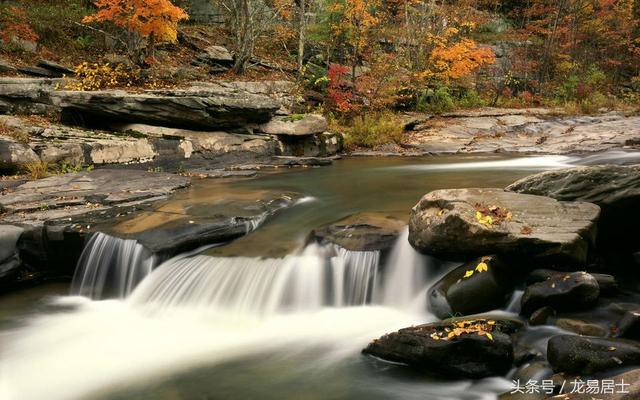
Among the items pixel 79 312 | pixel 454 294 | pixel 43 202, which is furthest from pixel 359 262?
pixel 43 202

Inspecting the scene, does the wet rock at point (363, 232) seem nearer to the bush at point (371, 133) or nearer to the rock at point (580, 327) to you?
the rock at point (580, 327)

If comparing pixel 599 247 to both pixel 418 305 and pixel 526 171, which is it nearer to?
pixel 418 305

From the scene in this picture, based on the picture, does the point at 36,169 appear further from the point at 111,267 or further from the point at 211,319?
the point at 211,319

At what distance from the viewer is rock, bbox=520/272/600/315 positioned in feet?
14.8

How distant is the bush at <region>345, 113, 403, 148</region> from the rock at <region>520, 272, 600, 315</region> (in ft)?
38.3

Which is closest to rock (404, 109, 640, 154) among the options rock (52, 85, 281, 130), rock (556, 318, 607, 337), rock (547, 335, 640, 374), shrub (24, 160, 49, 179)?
rock (52, 85, 281, 130)

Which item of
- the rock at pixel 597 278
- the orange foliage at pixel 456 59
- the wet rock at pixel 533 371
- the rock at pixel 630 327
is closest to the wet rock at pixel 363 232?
the rock at pixel 597 278

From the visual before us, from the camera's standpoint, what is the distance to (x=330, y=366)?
4.71 m

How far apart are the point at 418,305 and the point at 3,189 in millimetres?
7491

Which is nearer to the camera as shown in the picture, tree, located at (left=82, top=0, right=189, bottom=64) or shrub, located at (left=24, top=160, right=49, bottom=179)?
shrub, located at (left=24, top=160, right=49, bottom=179)

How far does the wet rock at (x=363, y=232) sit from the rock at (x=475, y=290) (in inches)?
43.9

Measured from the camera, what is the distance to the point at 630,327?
3.98 meters

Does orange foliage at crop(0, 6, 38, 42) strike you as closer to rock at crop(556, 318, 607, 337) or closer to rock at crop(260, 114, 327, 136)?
rock at crop(260, 114, 327, 136)

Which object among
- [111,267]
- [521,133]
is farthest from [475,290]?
[521,133]
